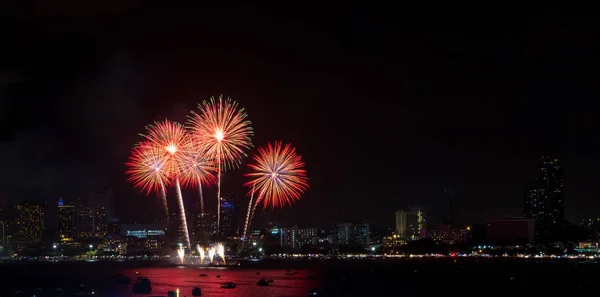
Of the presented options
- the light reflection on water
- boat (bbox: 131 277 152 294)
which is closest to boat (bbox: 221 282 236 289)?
the light reflection on water

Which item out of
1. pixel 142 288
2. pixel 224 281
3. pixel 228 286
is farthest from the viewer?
pixel 224 281

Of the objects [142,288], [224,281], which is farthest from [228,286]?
[224,281]

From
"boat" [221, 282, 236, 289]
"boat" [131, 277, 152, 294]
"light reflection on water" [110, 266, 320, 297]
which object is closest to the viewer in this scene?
"boat" [131, 277, 152, 294]

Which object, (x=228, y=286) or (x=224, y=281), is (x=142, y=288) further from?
(x=224, y=281)

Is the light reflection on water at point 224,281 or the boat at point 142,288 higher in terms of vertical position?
the boat at point 142,288

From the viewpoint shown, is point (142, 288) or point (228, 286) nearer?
point (142, 288)

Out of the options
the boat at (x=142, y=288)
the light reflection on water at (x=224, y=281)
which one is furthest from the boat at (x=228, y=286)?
the boat at (x=142, y=288)

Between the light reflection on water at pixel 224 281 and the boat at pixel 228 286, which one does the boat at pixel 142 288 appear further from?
the boat at pixel 228 286

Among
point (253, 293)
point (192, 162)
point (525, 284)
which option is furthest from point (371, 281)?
point (192, 162)

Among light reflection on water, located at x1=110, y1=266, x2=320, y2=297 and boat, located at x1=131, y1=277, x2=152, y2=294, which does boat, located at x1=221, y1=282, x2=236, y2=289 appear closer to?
light reflection on water, located at x1=110, y1=266, x2=320, y2=297

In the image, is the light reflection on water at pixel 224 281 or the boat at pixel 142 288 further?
the light reflection on water at pixel 224 281

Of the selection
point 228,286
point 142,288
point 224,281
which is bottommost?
point 224,281
